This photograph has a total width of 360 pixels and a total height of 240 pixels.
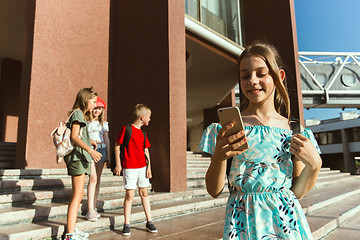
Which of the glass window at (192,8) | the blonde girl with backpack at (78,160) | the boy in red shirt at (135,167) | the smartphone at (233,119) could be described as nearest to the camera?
the smartphone at (233,119)

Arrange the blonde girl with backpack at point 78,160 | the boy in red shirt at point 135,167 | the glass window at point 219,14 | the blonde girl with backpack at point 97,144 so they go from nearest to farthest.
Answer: the blonde girl with backpack at point 78,160
the boy in red shirt at point 135,167
the blonde girl with backpack at point 97,144
the glass window at point 219,14

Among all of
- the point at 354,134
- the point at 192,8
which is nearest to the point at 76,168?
the point at 192,8

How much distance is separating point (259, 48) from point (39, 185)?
476 cm

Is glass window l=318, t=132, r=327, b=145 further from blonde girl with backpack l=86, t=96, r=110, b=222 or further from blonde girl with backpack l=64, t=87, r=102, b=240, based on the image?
blonde girl with backpack l=64, t=87, r=102, b=240

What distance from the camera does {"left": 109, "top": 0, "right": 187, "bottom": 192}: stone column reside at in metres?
6.14

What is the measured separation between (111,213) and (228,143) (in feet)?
11.9

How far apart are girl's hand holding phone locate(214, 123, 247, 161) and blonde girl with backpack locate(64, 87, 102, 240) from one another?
2.25 metres

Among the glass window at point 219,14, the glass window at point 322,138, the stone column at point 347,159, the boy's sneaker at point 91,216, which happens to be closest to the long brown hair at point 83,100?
the boy's sneaker at point 91,216

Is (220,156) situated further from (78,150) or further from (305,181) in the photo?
(78,150)

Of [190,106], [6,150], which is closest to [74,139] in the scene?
[6,150]

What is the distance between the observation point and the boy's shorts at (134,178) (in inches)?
145

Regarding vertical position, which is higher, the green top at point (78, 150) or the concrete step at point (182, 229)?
the green top at point (78, 150)

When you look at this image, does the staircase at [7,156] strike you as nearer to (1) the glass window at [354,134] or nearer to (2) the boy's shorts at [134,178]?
(2) the boy's shorts at [134,178]

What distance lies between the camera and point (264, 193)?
1248 mm
